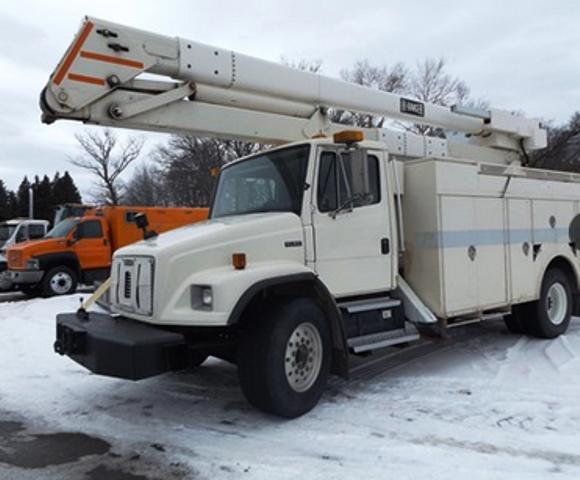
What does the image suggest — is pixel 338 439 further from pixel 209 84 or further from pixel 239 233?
pixel 209 84

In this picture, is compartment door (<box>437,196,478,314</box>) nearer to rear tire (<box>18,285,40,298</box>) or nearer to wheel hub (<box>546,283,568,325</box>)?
wheel hub (<box>546,283,568,325</box>)

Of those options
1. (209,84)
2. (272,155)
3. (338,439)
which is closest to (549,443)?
(338,439)

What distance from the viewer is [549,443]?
4.20 m

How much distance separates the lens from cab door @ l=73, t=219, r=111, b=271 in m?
15.2

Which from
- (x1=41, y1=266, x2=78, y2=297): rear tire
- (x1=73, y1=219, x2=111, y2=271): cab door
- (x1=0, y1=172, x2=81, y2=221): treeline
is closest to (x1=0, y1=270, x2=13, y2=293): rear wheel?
(x1=41, y1=266, x2=78, y2=297): rear tire

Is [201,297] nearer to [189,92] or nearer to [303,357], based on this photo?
[303,357]

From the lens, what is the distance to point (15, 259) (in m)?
14.8

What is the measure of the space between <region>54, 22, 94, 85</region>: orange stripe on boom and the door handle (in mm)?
3587

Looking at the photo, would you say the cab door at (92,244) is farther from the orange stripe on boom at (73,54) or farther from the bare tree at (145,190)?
the bare tree at (145,190)

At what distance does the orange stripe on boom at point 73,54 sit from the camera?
16.6 ft

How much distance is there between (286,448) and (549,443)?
2044 mm

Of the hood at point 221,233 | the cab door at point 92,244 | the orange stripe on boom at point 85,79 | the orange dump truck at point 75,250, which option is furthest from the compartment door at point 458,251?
the cab door at point 92,244

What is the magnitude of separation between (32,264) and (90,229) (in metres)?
1.82

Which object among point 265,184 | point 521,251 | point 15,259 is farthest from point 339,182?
point 15,259
